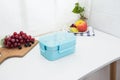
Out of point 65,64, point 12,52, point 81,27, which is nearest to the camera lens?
point 65,64

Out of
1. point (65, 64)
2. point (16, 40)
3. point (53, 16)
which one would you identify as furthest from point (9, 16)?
Result: point (65, 64)

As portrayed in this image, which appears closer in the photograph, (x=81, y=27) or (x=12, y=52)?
(x=12, y=52)

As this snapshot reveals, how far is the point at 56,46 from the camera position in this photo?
107cm

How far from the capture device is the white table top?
38.3 inches

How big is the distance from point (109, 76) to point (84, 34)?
0.39 meters

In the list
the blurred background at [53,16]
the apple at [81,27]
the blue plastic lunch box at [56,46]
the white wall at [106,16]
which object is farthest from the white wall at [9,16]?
the white wall at [106,16]

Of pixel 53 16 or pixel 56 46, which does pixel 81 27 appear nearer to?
pixel 53 16

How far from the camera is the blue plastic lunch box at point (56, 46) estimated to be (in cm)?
107

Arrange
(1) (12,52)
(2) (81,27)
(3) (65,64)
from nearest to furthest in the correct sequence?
(3) (65,64)
(1) (12,52)
(2) (81,27)

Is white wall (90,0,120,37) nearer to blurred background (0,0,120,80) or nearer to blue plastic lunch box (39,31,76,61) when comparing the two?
blurred background (0,0,120,80)

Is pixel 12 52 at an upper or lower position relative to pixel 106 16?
lower

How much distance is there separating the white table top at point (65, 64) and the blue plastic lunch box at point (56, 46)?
29 mm

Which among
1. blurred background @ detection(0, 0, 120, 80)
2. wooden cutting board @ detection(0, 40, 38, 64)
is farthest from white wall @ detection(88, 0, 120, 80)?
wooden cutting board @ detection(0, 40, 38, 64)

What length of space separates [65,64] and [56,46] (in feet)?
0.38
